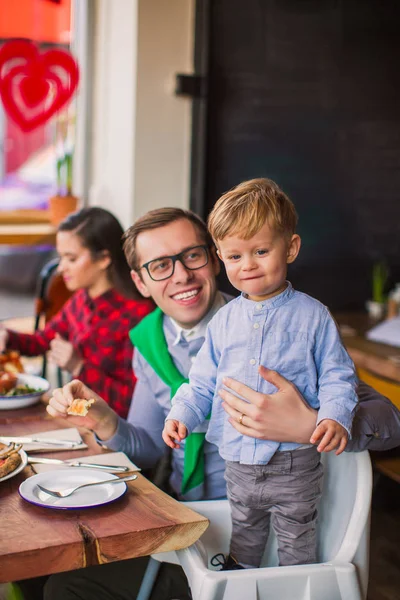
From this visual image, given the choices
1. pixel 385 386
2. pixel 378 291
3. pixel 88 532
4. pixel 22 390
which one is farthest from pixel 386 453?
pixel 88 532

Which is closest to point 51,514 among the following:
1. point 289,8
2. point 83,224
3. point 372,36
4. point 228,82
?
point 83,224

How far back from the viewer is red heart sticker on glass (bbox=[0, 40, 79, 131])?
3852mm

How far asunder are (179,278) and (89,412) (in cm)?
35

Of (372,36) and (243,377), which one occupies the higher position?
(372,36)

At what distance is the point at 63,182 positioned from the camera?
4184 mm

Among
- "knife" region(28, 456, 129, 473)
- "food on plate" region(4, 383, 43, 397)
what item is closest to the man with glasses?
"knife" region(28, 456, 129, 473)

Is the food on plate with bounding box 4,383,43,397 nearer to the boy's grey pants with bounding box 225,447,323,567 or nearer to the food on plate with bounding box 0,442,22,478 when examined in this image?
the food on plate with bounding box 0,442,22,478

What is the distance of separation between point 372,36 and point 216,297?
8.05ft

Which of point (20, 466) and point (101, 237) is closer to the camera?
point (20, 466)

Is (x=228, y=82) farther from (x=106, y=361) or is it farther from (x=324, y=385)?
(x=324, y=385)

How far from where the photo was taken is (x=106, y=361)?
246 cm

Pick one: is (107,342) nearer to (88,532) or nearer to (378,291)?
(88,532)

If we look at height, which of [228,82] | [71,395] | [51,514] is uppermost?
[228,82]

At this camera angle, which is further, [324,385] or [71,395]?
[71,395]
